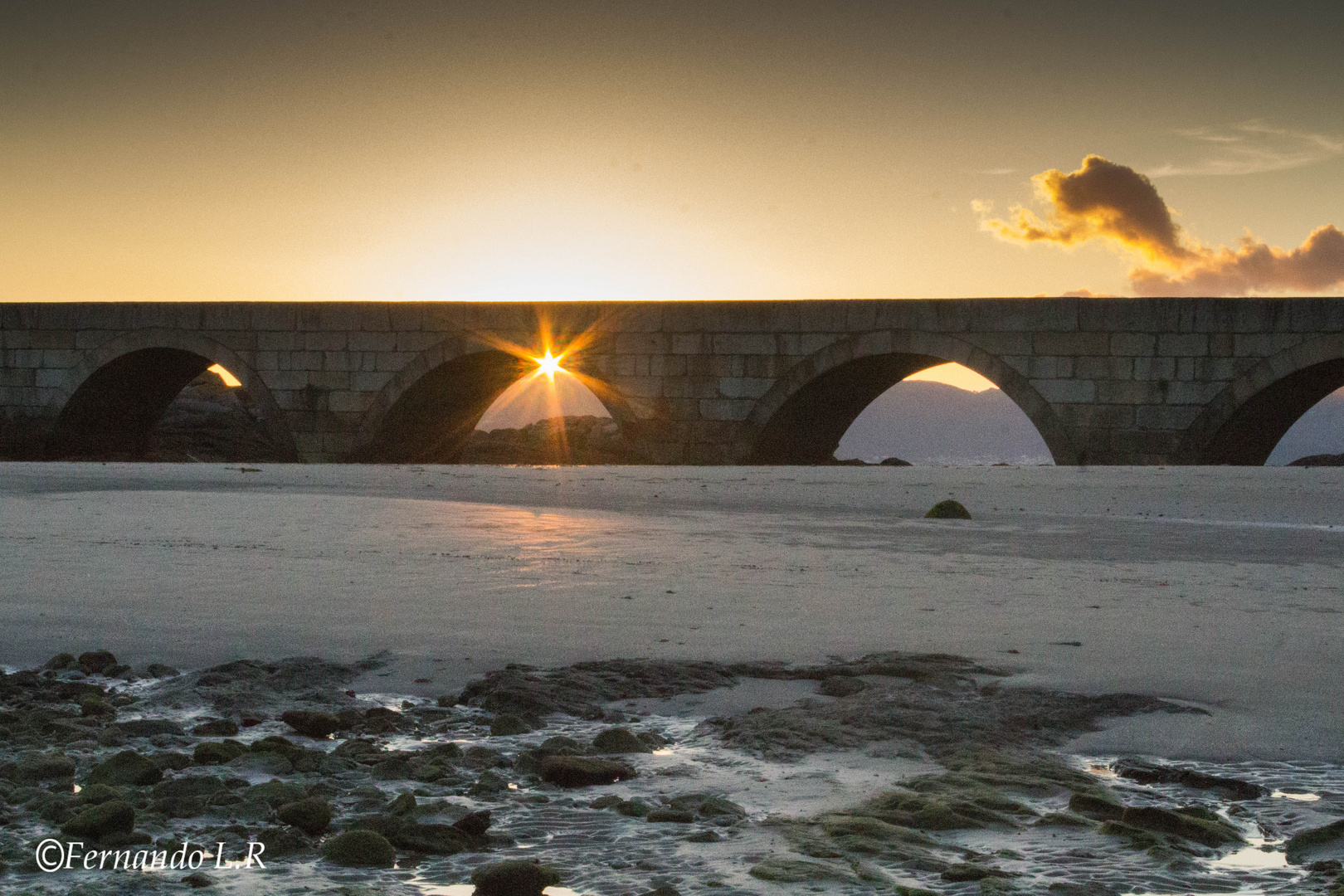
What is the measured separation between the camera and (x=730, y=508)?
7.80 m

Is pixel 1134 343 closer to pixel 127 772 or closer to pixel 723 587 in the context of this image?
pixel 723 587

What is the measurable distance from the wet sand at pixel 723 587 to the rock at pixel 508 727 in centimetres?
42

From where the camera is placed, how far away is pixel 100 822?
2.09 metres

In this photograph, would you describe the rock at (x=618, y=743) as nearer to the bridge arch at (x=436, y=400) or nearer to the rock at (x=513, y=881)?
the rock at (x=513, y=881)

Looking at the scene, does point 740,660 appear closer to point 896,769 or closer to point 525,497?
point 896,769

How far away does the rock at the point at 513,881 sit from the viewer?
1876mm

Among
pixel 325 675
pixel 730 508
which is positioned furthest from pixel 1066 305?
pixel 325 675

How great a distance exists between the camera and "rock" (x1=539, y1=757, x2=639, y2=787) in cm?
240

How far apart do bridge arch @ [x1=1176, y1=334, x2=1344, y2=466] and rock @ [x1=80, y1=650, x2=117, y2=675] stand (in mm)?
12801

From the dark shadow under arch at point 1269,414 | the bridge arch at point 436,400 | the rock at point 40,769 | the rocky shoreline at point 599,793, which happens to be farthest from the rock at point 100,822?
the bridge arch at point 436,400

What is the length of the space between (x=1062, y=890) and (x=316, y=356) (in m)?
16.1

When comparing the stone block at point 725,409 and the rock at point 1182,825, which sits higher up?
the stone block at point 725,409

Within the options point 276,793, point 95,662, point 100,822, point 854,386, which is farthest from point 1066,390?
point 100,822

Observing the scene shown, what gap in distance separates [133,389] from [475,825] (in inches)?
737
